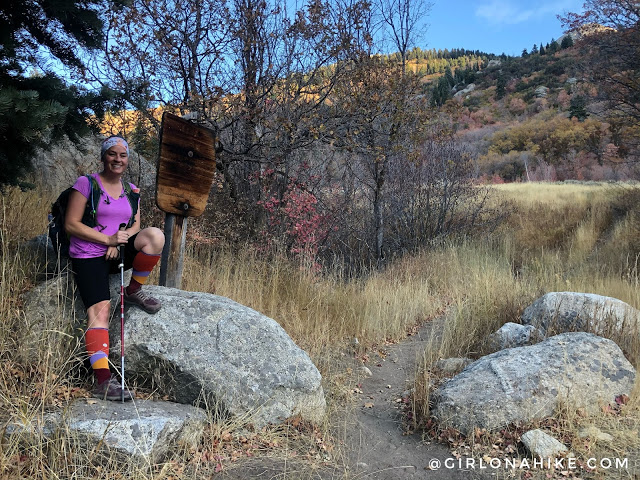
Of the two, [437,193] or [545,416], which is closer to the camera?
[545,416]

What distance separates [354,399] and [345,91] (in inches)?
204

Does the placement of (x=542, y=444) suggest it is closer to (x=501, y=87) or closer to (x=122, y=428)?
(x=122, y=428)

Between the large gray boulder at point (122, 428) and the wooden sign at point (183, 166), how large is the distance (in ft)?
6.18

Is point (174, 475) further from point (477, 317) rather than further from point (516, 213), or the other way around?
point (516, 213)

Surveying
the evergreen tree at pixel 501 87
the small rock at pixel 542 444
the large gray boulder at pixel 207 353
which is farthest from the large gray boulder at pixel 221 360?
the evergreen tree at pixel 501 87

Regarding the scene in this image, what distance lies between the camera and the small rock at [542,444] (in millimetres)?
3330

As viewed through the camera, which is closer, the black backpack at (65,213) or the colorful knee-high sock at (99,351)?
the colorful knee-high sock at (99,351)

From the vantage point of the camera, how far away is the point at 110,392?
314 cm

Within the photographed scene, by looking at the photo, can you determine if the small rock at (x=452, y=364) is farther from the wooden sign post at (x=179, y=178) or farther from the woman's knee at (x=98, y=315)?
the woman's knee at (x=98, y=315)

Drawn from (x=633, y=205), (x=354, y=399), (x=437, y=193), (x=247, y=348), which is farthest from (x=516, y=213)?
(x=247, y=348)

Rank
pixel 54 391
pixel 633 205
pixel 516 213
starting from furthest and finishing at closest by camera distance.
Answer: pixel 516 213
pixel 633 205
pixel 54 391

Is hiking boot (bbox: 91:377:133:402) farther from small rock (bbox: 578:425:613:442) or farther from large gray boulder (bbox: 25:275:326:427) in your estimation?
small rock (bbox: 578:425:613:442)

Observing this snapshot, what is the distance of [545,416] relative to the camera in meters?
3.74

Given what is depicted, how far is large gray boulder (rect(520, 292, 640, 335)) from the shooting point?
Result: 514 centimetres
